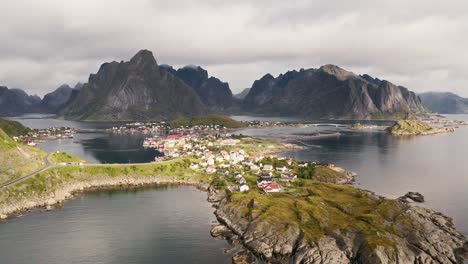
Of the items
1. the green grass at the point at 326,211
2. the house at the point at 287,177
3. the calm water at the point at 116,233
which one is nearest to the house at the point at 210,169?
the house at the point at 287,177

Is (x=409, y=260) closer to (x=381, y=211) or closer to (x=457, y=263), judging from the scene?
(x=457, y=263)

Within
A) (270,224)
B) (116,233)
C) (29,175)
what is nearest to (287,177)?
(270,224)

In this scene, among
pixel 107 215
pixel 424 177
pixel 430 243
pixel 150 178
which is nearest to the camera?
pixel 430 243

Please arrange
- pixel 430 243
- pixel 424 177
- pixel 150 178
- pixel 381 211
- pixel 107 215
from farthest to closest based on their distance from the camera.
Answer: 1. pixel 424 177
2. pixel 150 178
3. pixel 107 215
4. pixel 381 211
5. pixel 430 243

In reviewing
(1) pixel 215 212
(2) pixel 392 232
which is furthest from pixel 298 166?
(2) pixel 392 232

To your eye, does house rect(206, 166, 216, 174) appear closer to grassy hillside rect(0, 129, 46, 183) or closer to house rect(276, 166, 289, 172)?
house rect(276, 166, 289, 172)

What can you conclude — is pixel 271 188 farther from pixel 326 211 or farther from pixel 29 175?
pixel 29 175

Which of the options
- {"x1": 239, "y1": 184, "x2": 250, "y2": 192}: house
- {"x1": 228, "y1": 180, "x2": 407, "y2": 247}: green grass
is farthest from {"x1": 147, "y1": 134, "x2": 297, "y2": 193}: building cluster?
{"x1": 228, "y1": 180, "x2": 407, "y2": 247}: green grass
